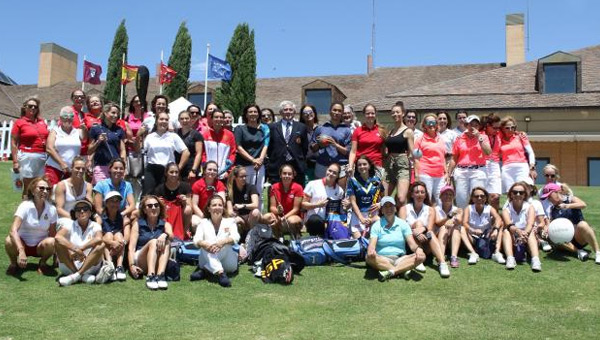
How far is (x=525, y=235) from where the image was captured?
24.5 feet

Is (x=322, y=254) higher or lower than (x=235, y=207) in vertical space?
lower

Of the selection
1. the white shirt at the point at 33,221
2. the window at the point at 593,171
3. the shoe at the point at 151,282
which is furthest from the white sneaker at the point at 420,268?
the window at the point at 593,171

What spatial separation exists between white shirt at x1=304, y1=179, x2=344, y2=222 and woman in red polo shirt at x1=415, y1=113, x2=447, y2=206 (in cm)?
115

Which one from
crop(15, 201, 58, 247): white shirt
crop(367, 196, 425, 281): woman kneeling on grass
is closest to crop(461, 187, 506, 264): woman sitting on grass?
crop(367, 196, 425, 281): woman kneeling on grass

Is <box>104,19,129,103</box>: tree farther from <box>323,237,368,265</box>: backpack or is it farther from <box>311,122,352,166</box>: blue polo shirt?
<box>323,237,368,265</box>: backpack

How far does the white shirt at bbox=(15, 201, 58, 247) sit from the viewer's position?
22.2 feet

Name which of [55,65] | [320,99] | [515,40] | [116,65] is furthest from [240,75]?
[55,65]

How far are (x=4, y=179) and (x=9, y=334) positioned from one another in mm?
10139

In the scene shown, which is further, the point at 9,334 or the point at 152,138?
the point at 152,138

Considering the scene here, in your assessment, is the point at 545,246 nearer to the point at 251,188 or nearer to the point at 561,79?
the point at 251,188

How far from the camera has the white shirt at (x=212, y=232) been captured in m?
6.87

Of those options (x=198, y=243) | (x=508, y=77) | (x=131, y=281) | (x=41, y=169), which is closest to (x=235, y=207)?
(x=198, y=243)

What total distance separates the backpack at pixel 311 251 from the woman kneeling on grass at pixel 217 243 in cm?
88

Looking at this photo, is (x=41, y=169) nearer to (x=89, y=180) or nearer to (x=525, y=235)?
(x=89, y=180)
